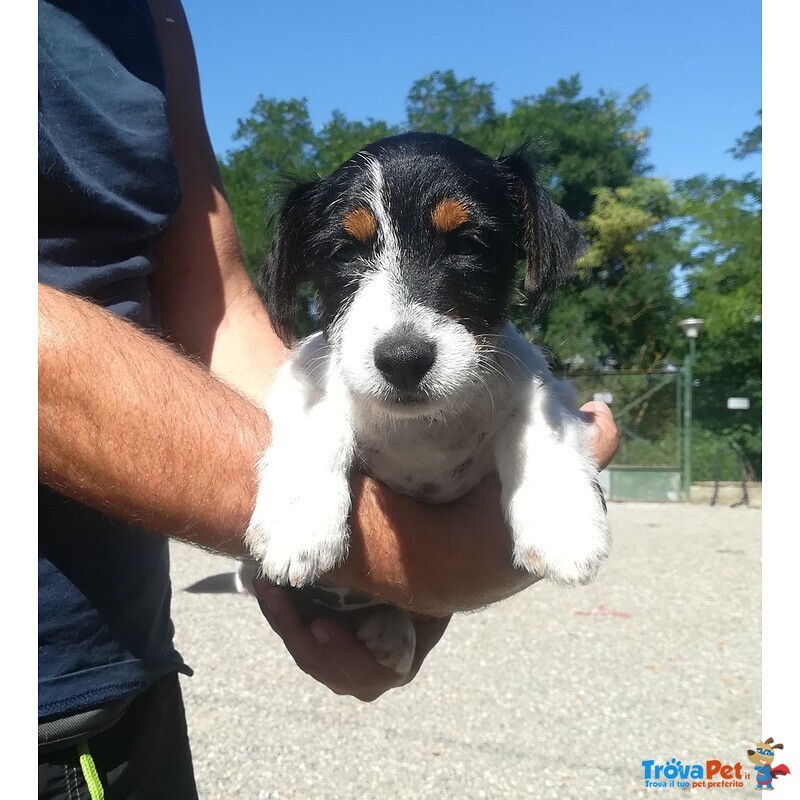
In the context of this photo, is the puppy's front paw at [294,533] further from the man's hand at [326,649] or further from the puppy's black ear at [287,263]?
the puppy's black ear at [287,263]

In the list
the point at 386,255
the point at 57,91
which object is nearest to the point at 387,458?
the point at 386,255

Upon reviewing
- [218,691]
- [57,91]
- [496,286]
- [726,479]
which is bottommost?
[218,691]

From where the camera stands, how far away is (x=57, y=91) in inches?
60.3

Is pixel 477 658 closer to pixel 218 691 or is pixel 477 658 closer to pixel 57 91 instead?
pixel 218 691

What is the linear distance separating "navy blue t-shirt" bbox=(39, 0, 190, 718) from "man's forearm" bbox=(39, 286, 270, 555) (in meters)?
0.21

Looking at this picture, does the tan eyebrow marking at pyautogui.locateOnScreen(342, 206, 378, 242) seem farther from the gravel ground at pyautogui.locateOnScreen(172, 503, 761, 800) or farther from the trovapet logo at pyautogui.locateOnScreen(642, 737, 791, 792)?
the gravel ground at pyautogui.locateOnScreen(172, 503, 761, 800)

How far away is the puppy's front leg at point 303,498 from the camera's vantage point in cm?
133

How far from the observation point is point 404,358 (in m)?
1.39

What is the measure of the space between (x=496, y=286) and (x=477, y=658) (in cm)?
524

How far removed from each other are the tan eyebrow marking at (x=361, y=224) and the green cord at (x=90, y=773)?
117 cm

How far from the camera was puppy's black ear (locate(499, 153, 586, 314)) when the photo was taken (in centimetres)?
169

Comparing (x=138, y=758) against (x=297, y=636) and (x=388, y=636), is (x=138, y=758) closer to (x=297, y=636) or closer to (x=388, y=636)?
(x=297, y=636)

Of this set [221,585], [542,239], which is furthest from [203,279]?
[221,585]
